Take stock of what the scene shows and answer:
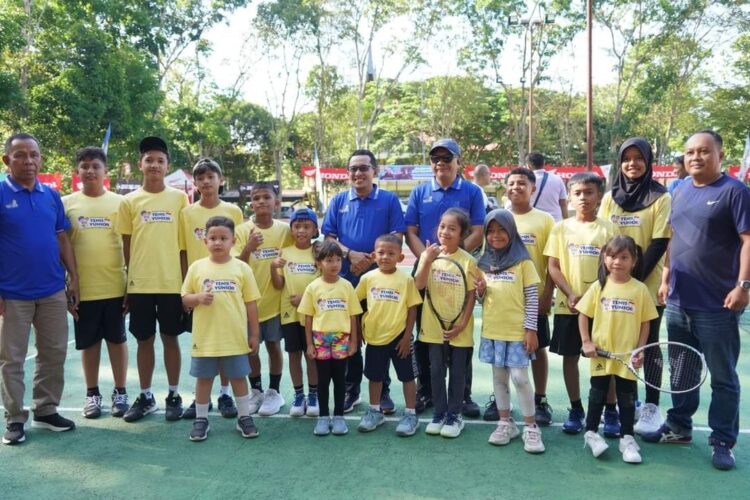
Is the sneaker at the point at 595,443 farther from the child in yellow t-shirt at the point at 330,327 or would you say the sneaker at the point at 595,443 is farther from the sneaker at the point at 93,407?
the sneaker at the point at 93,407

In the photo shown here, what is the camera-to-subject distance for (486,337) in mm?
4152

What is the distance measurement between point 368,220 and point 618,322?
193 centimetres

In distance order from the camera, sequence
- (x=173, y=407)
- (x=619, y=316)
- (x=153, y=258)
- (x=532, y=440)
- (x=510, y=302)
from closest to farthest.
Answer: (x=619, y=316) → (x=532, y=440) → (x=510, y=302) → (x=153, y=258) → (x=173, y=407)

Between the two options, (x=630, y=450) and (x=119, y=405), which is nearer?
(x=630, y=450)

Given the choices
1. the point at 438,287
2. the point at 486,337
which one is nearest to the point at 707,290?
the point at 486,337

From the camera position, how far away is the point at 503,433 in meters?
4.09

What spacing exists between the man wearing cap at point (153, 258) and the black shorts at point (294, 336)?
807mm

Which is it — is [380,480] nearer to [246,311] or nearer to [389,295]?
[389,295]

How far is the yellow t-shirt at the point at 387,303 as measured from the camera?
14.1 ft

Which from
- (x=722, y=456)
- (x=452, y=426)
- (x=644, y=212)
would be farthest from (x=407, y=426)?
(x=644, y=212)

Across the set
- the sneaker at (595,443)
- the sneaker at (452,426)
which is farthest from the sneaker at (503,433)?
the sneaker at (595,443)

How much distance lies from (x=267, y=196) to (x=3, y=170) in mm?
15929

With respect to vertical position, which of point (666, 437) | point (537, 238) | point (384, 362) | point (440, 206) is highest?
point (440, 206)

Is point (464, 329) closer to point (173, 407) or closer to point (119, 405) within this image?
point (173, 407)
